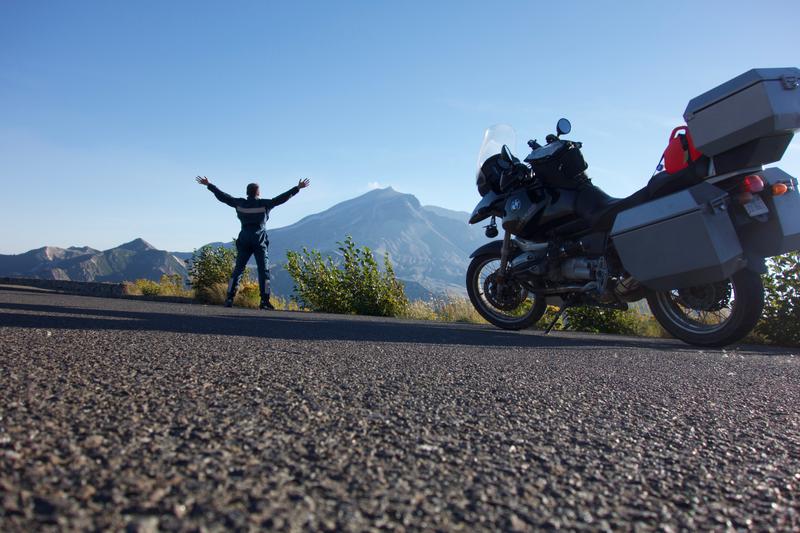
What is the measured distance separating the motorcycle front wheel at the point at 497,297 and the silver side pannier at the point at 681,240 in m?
1.44

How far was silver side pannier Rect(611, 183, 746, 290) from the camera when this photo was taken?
13.3 ft

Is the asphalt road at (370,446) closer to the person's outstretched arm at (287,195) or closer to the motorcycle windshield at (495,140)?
the motorcycle windshield at (495,140)

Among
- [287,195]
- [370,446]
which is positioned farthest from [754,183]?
[287,195]

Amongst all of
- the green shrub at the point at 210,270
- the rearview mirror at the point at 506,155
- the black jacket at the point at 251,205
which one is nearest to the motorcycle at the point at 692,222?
the rearview mirror at the point at 506,155

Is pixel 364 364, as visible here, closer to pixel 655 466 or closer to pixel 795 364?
pixel 655 466

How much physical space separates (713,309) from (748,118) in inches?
58.9

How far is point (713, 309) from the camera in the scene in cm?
454

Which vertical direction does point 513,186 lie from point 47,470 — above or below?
above

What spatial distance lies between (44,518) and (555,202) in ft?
17.1

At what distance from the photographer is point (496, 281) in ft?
20.6

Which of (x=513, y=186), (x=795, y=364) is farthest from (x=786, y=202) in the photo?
(x=513, y=186)

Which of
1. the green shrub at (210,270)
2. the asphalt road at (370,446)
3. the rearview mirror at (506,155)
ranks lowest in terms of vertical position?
the asphalt road at (370,446)

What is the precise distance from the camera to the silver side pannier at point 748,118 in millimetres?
3938

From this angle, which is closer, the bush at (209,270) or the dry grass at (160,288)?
the bush at (209,270)
